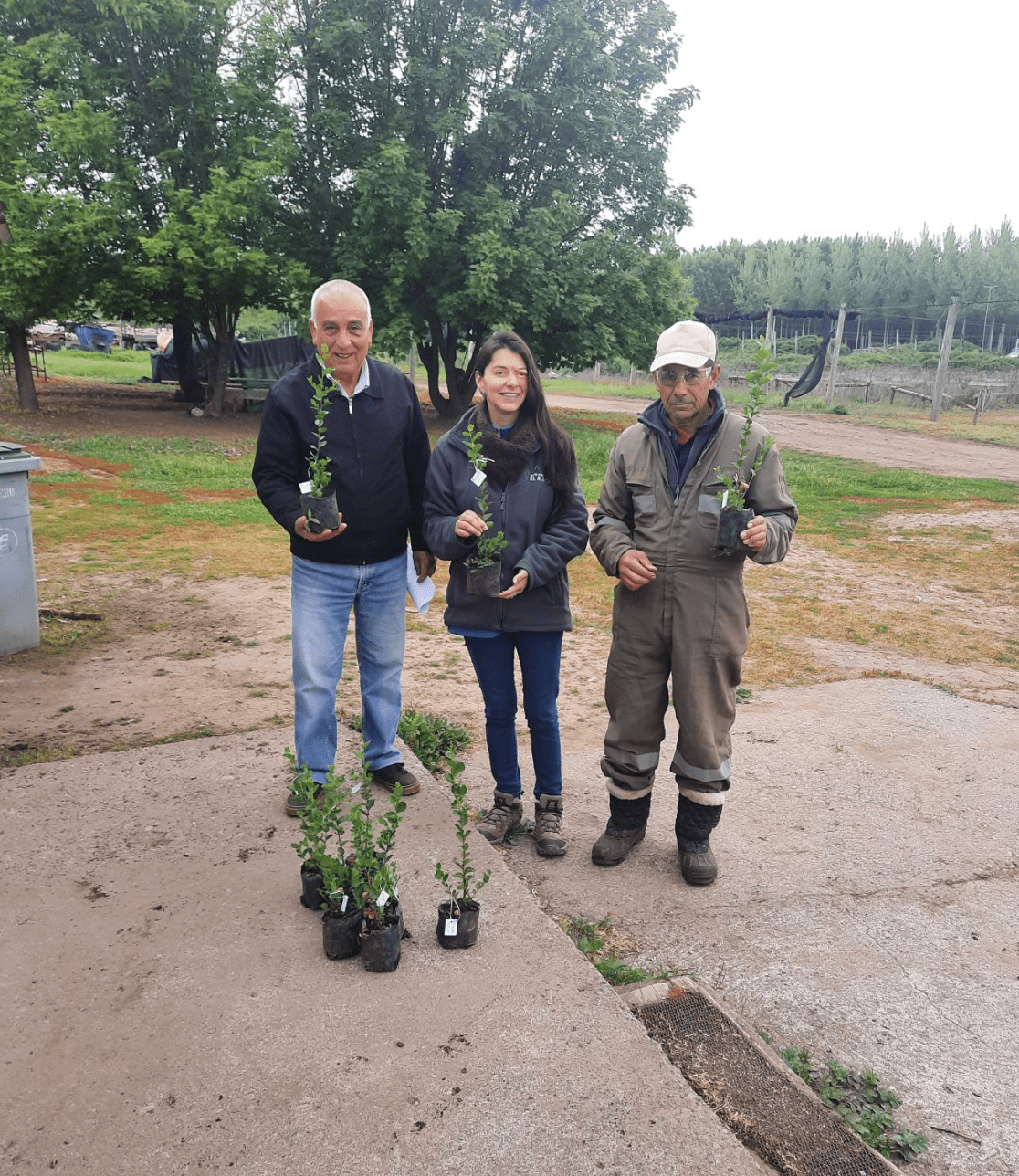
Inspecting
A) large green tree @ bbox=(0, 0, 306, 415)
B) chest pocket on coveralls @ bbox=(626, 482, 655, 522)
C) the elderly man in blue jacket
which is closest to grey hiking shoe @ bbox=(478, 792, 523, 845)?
the elderly man in blue jacket

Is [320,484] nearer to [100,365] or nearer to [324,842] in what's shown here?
[324,842]

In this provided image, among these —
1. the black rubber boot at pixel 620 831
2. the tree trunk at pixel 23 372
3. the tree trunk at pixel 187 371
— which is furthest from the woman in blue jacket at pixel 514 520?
the tree trunk at pixel 187 371

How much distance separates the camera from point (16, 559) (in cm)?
554

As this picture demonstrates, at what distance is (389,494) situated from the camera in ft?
11.3

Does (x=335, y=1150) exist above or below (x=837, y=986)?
above

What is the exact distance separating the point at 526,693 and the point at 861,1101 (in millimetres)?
1675

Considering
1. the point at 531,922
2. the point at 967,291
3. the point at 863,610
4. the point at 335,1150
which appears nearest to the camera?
the point at 335,1150

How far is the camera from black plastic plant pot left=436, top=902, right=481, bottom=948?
Result: 2645 millimetres

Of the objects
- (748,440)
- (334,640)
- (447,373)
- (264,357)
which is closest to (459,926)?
(334,640)

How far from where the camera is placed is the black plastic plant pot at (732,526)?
9.85ft

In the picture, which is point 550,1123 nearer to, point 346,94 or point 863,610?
point 863,610

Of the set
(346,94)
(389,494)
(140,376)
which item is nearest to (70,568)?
(389,494)

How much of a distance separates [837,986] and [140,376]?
39.2 meters

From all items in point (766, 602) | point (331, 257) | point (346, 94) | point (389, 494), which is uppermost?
point (346, 94)
